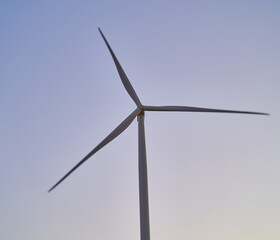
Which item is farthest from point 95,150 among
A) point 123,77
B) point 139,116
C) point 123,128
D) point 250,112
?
point 250,112

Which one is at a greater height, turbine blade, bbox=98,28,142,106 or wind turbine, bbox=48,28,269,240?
turbine blade, bbox=98,28,142,106

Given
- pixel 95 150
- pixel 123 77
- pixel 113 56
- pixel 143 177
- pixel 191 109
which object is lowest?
pixel 143 177

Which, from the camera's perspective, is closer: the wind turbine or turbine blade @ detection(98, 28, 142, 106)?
the wind turbine

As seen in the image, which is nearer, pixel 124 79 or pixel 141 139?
pixel 141 139

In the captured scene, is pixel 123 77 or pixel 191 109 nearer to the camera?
pixel 191 109

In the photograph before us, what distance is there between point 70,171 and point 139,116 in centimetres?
592

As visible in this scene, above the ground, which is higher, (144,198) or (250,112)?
(250,112)

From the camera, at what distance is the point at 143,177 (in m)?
17.7

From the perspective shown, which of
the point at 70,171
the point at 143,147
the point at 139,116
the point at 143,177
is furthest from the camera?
the point at 139,116

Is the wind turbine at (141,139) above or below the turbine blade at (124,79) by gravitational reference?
below

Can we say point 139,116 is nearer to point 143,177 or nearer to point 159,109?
point 159,109

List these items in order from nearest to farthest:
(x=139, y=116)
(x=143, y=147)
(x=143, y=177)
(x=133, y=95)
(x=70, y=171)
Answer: (x=70, y=171) < (x=143, y=177) < (x=143, y=147) < (x=139, y=116) < (x=133, y=95)

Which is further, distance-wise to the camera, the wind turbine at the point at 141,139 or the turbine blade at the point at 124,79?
the turbine blade at the point at 124,79

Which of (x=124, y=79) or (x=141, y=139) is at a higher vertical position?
(x=124, y=79)
